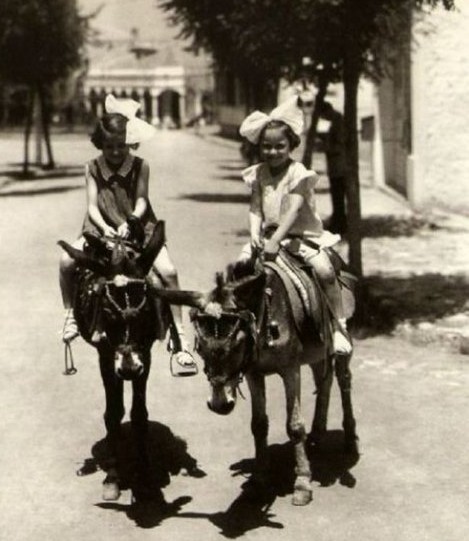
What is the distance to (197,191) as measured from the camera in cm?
2798

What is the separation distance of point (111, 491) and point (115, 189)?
1876 millimetres

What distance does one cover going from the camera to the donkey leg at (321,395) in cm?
723

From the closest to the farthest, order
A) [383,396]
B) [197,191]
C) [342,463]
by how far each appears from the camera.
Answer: [342,463]
[383,396]
[197,191]

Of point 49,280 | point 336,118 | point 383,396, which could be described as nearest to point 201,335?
point 383,396

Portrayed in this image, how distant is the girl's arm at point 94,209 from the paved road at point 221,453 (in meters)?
1.55

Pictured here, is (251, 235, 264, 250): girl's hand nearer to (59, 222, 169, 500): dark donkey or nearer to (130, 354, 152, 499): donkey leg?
(59, 222, 169, 500): dark donkey

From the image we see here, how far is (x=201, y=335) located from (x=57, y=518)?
150 cm

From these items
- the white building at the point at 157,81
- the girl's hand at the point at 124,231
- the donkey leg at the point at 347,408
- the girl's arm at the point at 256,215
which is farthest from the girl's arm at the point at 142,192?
the white building at the point at 157,81

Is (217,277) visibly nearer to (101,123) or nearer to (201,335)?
(201,335)

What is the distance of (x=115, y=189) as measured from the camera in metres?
7.04

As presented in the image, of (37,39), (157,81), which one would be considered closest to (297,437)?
(37,39)

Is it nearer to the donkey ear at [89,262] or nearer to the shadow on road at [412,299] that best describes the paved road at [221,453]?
the shadow on road at [412,299]

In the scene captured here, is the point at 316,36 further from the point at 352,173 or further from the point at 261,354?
the point at 261,354

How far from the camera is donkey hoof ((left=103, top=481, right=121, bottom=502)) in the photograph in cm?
656
